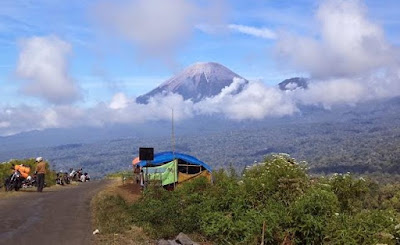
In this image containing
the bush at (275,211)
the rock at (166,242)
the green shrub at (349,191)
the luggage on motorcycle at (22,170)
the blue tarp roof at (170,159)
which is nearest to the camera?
the bush at (275,211)

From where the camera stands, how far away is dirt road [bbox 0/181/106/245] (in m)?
14.9

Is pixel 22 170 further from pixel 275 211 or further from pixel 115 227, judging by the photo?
pixel 275 211

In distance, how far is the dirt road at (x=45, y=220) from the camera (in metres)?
14.9

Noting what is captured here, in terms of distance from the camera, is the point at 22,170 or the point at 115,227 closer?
the point at 115,227

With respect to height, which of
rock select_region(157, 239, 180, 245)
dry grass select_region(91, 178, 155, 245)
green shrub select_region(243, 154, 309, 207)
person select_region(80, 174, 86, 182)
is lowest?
person select_region(80, 174, 86, 182)

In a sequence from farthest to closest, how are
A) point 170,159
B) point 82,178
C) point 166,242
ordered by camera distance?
1. point 82,178
2. point 170,159
3. point 166,242

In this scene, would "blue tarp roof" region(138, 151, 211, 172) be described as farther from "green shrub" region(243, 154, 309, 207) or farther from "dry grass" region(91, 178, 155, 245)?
"green shrub" region(243, 154, 309, 207)

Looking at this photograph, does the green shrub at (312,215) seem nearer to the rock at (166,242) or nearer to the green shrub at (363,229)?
the green shrub at (363,229)

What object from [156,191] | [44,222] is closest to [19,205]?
[44,222]

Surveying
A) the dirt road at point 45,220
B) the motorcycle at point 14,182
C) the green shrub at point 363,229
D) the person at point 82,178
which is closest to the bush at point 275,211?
the green shrub at point 363,229

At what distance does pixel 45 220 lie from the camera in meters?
17.8

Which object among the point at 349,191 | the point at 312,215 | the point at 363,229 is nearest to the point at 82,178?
the point at 349,191

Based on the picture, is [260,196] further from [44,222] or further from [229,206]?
[44,222]

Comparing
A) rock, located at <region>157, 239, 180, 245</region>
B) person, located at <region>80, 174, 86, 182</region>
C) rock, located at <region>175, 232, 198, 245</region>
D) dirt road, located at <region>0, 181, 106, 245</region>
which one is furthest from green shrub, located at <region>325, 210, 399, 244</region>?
person, located at <region>80, 174, 86, 182</region>
